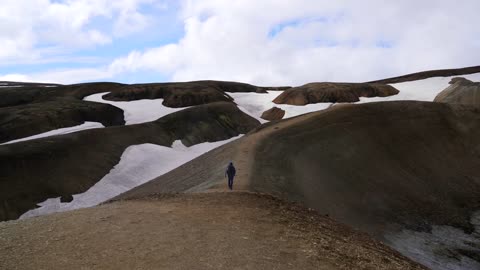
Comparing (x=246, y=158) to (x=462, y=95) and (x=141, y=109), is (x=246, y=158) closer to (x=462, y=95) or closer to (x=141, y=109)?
(x=462, y=95)

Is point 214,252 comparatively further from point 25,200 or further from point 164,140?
point 164,140

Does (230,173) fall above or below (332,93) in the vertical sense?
below

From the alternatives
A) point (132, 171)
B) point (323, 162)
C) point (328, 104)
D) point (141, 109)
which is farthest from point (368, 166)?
point (141, 109)

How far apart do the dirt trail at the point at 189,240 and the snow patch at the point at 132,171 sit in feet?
Result: 57.6

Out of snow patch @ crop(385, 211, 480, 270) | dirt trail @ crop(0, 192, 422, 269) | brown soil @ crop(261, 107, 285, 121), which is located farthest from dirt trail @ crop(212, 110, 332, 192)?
brown soil @ crop(261, 107, 285, 121)

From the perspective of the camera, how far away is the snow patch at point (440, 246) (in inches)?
794

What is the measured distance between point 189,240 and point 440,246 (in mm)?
14802

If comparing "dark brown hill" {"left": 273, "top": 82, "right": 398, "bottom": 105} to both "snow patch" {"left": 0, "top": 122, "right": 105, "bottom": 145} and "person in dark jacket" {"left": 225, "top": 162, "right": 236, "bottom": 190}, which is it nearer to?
"snow patch" {"left": 0, "top": 122, "right": 105, "bottom": 145}

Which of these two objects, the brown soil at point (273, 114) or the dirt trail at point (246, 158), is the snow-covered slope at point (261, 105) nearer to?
the brown soil at point (273, 114)

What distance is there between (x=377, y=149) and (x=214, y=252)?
2332 cm

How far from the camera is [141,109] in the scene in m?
63.5

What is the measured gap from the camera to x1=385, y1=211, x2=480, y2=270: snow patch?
20172mm

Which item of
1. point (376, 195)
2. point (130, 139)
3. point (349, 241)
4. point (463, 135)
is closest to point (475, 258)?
point (376, 195)

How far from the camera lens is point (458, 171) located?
108 feet
